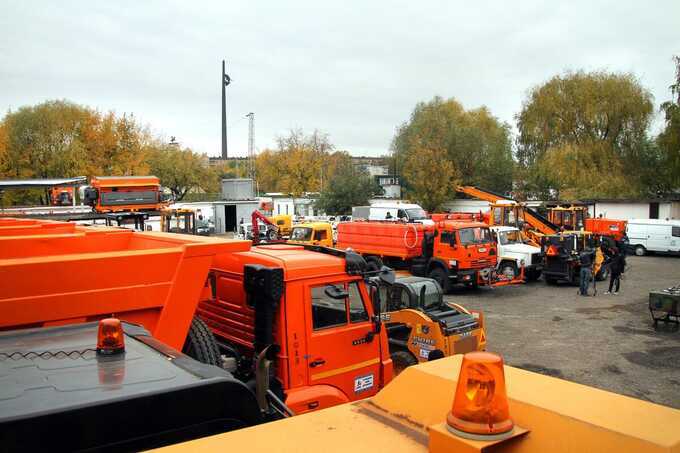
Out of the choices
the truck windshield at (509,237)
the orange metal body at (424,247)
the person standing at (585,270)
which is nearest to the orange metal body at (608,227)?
the truck windshield at (509,237)

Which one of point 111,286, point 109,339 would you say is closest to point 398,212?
point 111,286

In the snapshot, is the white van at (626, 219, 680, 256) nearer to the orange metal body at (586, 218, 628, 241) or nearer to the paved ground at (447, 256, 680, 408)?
the orange metal body at (586, 218, 628, 241)

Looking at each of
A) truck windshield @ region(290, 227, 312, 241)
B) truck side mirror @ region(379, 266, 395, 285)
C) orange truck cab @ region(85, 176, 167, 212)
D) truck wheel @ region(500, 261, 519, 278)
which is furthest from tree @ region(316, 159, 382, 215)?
truck side mirror @ region(379, 266, 395, 285)

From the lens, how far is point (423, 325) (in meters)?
8.65

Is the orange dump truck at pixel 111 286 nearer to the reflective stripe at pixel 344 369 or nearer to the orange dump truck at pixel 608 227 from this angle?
the reflective stripe at pixel 344 369

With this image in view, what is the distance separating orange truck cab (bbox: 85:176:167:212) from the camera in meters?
19.5

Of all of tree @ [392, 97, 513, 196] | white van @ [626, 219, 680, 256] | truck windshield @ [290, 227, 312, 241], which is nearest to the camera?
truck windshield @ [290, 227, 312, 241]

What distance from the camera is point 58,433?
1.69 metres

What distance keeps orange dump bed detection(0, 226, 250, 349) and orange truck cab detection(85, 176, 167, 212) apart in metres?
16.0

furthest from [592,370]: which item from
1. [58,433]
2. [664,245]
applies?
[664,245]

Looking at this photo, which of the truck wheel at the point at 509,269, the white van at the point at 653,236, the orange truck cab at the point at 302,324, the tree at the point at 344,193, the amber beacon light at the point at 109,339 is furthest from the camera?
the tree at the point at 344,193

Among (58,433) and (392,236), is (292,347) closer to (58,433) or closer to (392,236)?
(58,433)

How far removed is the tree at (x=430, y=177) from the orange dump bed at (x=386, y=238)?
23663 mm

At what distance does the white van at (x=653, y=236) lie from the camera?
28.5 meters
